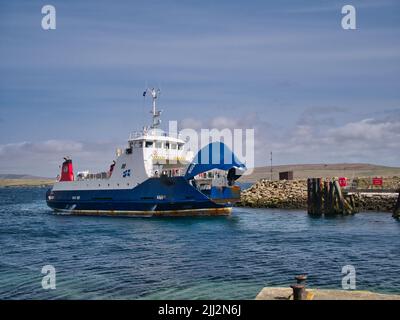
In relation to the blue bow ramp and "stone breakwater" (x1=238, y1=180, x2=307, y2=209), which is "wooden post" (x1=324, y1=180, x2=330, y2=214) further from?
the blue bow ramp

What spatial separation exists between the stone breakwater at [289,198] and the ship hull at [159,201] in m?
14.2

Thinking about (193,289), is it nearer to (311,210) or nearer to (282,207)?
(311,210)

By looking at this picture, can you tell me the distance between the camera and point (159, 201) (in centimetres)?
3906

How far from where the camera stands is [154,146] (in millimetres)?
41938

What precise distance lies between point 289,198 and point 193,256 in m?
32.1

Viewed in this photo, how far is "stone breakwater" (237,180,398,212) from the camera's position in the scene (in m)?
44.1

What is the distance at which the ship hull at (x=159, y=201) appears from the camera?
38.1 m

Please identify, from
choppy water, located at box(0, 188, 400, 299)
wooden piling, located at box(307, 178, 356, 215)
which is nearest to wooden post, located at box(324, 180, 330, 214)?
wooden piling, located at box(307, 178, 356, 215)

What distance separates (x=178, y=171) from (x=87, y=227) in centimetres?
901
